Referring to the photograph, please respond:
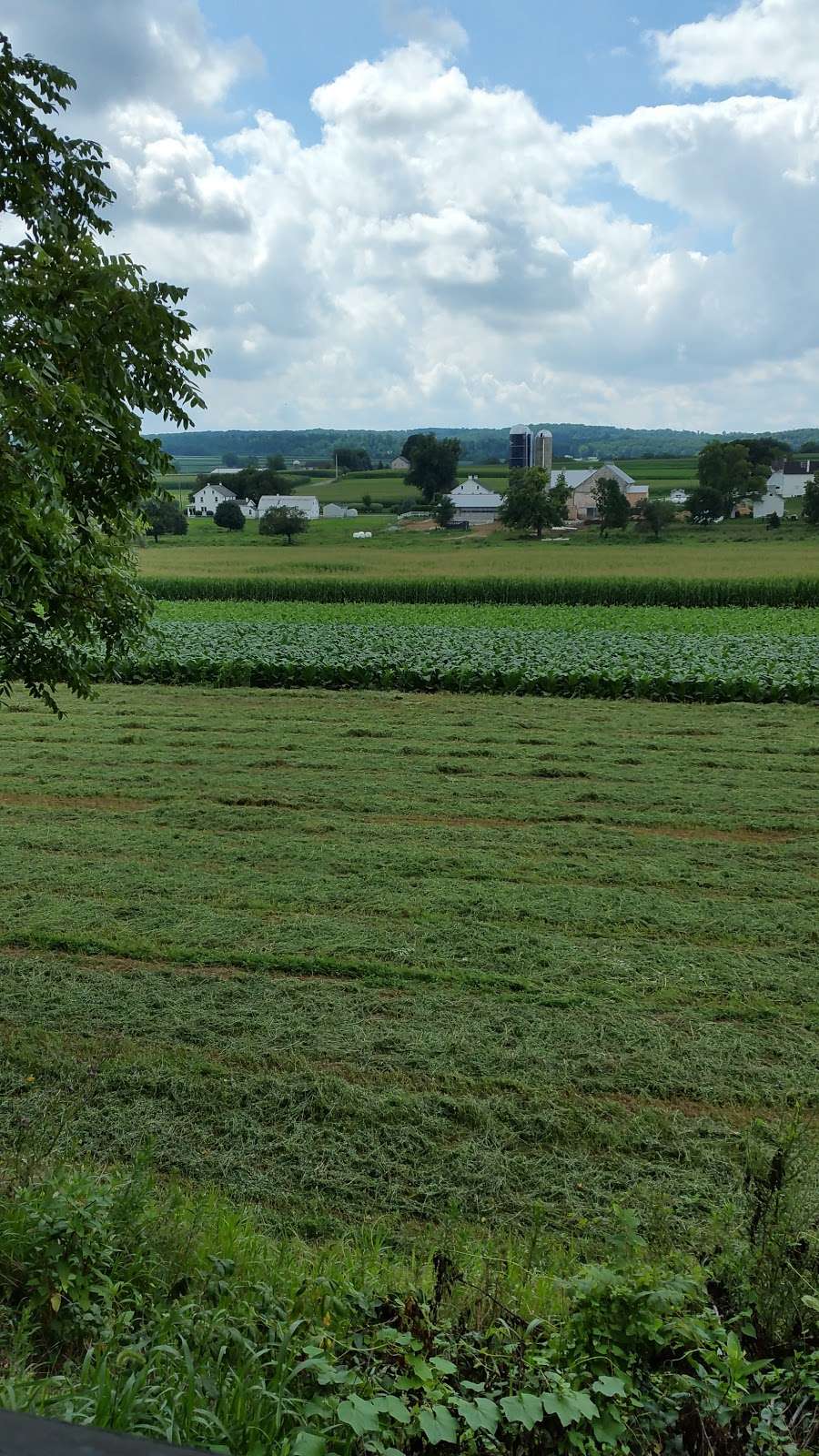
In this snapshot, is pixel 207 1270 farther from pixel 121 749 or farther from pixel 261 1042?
pixel 121 749

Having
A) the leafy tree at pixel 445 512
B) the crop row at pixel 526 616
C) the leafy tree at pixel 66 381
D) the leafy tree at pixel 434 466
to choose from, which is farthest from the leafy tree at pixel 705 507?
the leafy tree at pixel 66 381

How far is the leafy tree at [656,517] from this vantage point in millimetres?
54938

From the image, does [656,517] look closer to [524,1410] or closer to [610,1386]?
[610,1386]

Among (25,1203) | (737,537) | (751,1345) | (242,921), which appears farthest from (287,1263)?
(737,537)

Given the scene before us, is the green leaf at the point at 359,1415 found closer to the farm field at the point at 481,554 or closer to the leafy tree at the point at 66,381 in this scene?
the leafy tree at the point at 66,381

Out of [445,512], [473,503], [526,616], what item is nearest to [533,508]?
[445,512]

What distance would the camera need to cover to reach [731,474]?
5797 centimetres

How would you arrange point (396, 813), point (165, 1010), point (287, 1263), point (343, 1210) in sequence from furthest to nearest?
point (396, 813) → point (165, 1010) → point (343, 1210) → point (287, 1263)

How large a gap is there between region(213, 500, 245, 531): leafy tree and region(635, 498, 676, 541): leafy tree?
24314 mm

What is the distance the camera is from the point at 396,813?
1185 centimetres

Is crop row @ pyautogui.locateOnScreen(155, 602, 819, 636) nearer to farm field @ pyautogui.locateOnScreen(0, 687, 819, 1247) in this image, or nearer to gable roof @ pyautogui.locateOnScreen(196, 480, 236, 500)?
farm field @ pyautogui.locateOnScreen(0, 687, 819, 1247)

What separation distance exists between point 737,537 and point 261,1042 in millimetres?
52026

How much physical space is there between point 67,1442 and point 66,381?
4.66m

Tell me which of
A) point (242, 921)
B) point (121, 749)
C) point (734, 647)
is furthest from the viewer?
point (734, 647)
